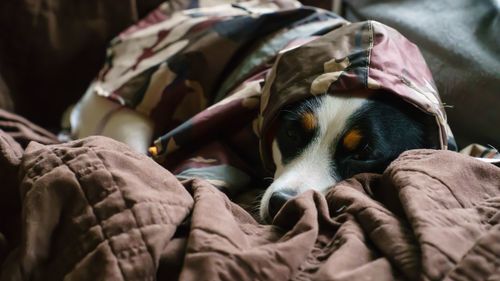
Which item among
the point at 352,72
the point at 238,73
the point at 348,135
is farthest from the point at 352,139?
the point at 238,73

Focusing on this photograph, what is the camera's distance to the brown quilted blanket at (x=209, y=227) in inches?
Answer: 29.0

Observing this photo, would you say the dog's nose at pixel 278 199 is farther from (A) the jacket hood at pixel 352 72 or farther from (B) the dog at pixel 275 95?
(A) the jacket hood at pixel 352 72

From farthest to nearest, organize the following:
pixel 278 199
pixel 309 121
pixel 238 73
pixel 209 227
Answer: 1. pixel 238 73
2. pixel 309 121
3. pixel 278 199
4. pixel 209 227

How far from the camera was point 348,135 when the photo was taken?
46.0 inches

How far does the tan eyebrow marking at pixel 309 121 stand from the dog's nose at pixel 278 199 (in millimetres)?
147

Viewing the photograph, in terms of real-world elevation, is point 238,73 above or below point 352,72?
below

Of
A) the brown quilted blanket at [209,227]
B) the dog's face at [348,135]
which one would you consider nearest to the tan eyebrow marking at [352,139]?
the dog's face at [348,135]

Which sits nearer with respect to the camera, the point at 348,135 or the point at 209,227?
the point at 209,227

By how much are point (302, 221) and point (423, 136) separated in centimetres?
45

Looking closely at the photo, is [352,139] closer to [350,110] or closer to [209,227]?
[350,110]

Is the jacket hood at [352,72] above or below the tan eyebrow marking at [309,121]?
above

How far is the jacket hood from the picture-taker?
1.13 m

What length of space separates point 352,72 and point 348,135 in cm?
11

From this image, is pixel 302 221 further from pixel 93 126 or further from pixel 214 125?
pixel 93 126
